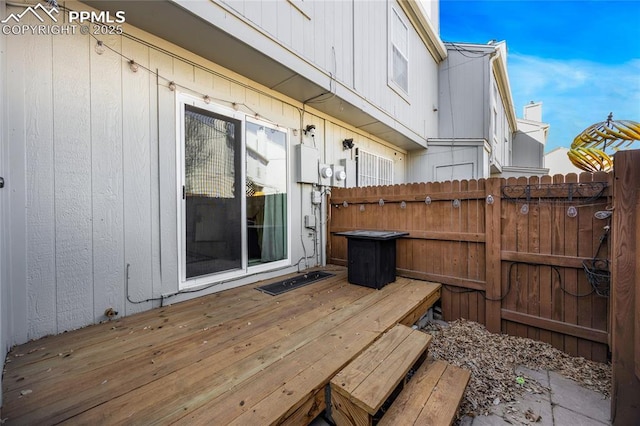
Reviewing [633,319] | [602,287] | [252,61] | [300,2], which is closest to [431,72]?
[300,2]

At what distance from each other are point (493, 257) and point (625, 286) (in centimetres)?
121

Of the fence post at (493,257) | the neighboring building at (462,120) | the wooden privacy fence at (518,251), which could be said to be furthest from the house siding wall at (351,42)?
the fence post at (493,257)

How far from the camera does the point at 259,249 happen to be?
136 inches

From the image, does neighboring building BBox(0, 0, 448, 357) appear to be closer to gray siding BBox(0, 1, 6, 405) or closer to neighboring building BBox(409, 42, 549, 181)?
gray siding BBox(0, 1, 6, 405)

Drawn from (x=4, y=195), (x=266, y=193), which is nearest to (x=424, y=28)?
(x=266, y=193)

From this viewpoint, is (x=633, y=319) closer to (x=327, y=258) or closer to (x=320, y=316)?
(x=320, y=316)

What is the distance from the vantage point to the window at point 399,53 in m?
5.26

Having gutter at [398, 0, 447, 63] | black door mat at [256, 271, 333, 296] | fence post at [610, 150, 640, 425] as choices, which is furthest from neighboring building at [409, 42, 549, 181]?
fence post at [610, 150, 640, 425]

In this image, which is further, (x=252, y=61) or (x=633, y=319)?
(x=252, y=61)

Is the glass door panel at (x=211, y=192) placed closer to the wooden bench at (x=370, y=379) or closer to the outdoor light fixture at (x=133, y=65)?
the outdoor light fixture at (x=133, y=65)

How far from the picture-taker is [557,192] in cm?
246

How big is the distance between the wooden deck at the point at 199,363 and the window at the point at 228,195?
0.59 m

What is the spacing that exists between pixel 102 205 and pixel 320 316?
7.05 ft

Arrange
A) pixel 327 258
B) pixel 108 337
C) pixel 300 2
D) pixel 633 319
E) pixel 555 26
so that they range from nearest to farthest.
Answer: pixel 633 319 → pixel 108 337 → pixel 300 2 → pixel 327 258 → pixel 555 26
